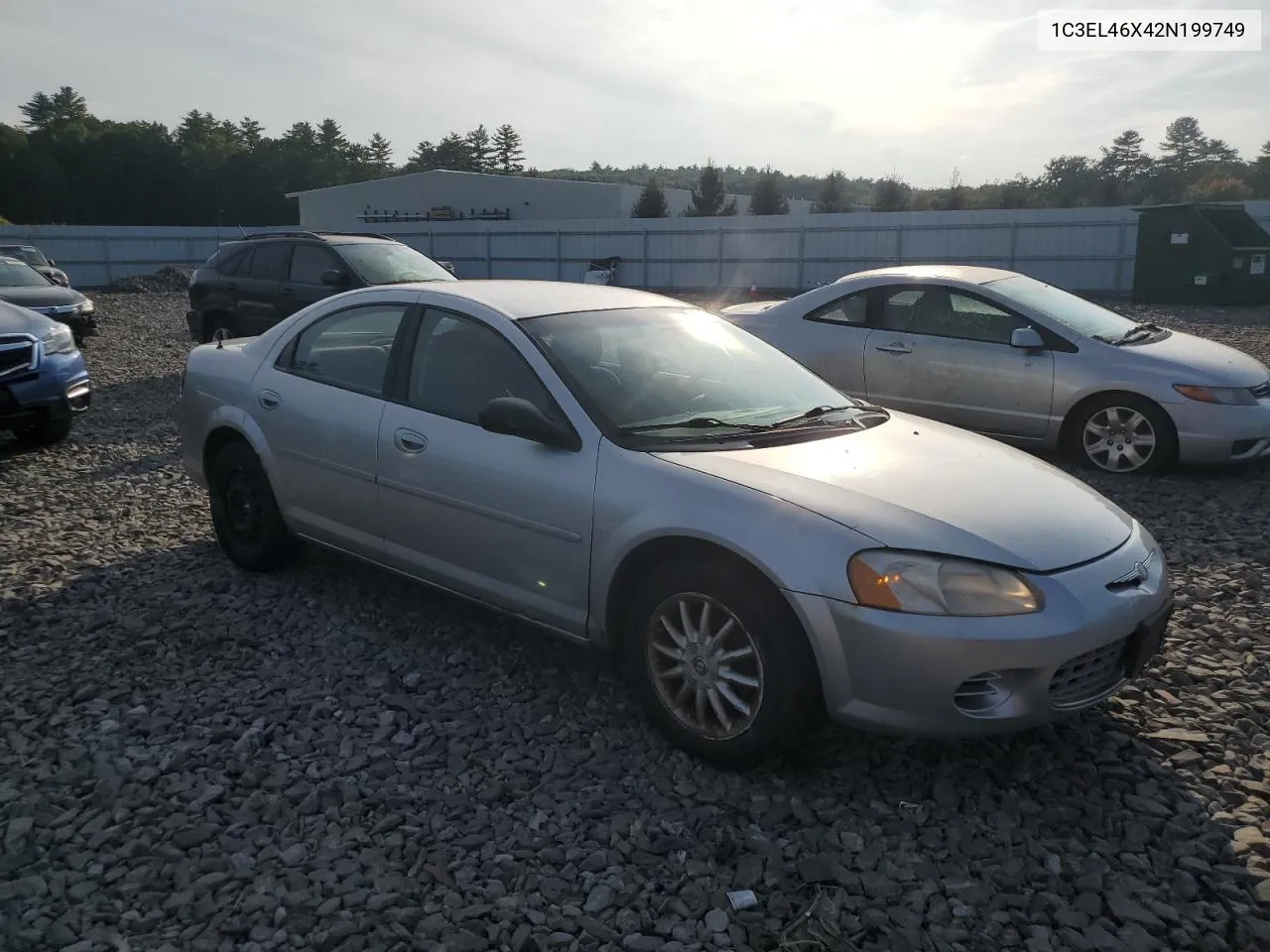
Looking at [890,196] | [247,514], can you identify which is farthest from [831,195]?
[247,514]

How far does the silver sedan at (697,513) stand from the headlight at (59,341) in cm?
407

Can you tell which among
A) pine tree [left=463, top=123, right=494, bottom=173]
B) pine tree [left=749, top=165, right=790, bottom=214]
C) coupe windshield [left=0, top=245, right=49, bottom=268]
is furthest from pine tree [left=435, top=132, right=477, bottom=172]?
coupe windshield [left=0, top=245, right=49, bottom=268]

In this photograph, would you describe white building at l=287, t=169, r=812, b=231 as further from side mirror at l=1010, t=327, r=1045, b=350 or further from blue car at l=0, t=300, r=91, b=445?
side mirror at l=1010, t=327, r=1045, b=350

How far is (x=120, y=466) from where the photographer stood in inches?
304

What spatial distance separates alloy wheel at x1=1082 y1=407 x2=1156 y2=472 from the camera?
6.92 m

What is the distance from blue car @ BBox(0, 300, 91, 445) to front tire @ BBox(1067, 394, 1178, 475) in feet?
25.7

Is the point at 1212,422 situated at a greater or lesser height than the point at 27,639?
greater

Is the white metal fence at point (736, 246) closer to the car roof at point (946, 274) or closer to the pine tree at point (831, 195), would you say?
the car roof at point (946, 274)

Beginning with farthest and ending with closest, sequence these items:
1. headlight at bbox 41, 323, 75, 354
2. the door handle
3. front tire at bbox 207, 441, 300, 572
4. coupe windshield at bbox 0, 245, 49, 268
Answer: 1. coupe windshield at bbox 0, 245, 49, 268
2. headlight at bbox 41, 323, 75, 354
3. front tire at bbox 207, 441, 300, 572
4. the door handle

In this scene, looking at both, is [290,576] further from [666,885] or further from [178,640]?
[666,885]

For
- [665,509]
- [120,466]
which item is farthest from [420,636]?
[120,466]

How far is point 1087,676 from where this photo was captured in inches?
121

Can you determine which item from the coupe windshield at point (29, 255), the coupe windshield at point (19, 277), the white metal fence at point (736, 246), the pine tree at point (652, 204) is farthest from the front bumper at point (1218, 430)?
the pine tree at point (652, 204)

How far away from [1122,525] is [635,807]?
200 cm
